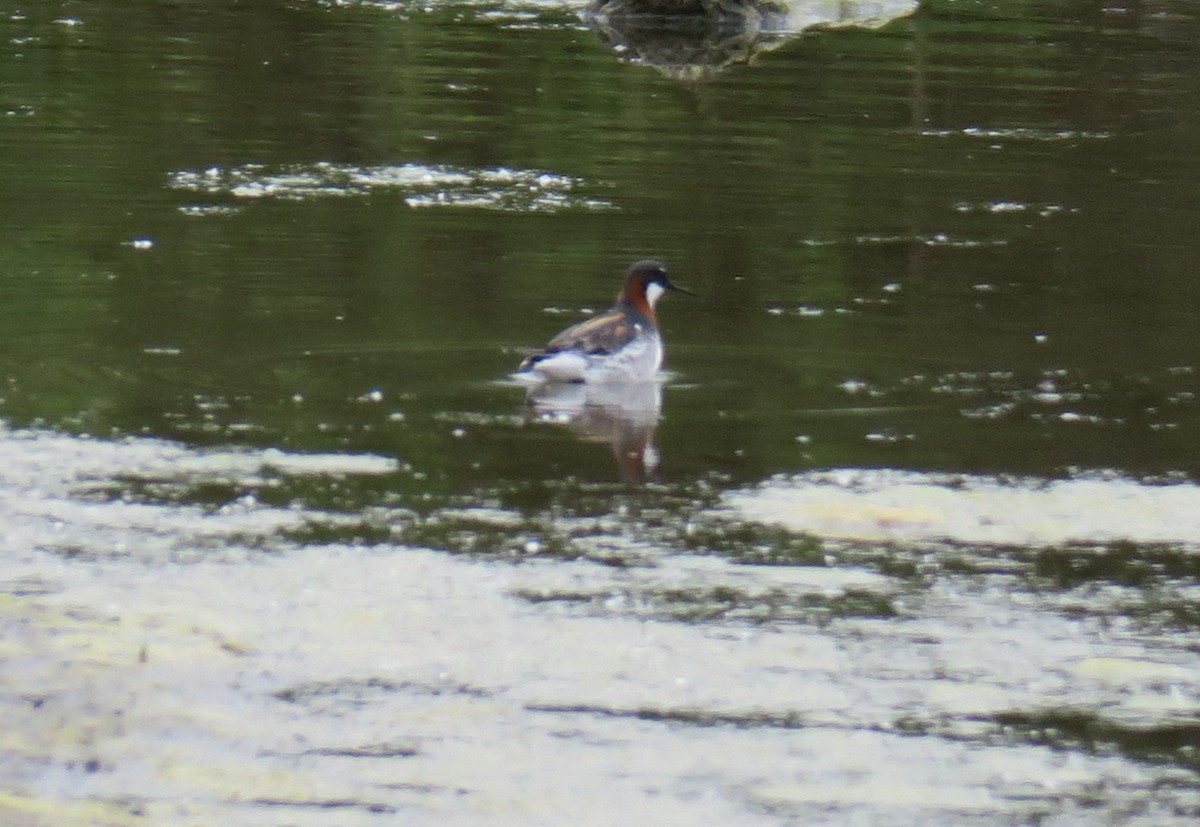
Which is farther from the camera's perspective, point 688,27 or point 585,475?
point 688,27

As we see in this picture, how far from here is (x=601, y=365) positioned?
446 inches

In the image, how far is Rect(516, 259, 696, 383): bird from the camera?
11.2m

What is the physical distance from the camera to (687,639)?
25.2 ft

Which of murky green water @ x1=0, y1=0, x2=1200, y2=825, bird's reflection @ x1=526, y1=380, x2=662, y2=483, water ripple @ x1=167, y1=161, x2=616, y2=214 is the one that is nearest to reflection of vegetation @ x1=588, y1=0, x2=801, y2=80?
murky green water @ x1=0, y1=0, x2=1200, y2=825

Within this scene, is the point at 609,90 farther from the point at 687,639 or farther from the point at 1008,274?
the point at 687,639

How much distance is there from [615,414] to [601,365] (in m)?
0.37

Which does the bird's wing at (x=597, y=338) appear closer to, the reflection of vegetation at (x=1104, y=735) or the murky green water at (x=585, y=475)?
the murky green water at (x=585, y=475)

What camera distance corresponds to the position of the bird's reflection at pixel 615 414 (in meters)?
10.1

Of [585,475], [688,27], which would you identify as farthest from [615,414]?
[688,27]

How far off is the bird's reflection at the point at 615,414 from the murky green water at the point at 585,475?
0.04 m

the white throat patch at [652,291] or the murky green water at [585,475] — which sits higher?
the white throat patch at [652,291]

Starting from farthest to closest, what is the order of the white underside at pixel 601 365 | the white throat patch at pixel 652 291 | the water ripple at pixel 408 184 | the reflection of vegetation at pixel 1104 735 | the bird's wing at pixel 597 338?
the water ripple at pixel 408 184, the white throat patch at pixel 652 291, the bird's wing at pixel 597 338, the white underside at pixel 601 365, the reflection of vegetation at pixel 1104 735

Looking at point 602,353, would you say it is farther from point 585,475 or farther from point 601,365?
point 585,475

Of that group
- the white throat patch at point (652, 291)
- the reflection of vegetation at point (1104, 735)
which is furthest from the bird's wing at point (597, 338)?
the reflection of vegetation at point (1104, 735)
